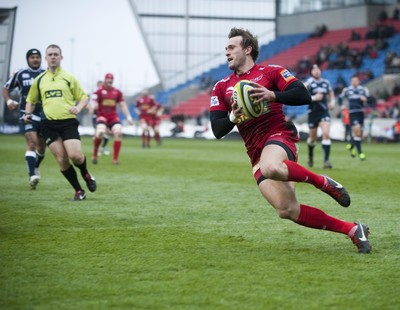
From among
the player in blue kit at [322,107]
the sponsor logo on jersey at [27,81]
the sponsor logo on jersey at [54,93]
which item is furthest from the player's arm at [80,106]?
the player in blue kit at [322,107]

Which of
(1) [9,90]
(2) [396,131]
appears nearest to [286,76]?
(1) [9,90]

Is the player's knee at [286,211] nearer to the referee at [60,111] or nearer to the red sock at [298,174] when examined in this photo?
the red sock at [298,174]

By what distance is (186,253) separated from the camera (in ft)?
22.7

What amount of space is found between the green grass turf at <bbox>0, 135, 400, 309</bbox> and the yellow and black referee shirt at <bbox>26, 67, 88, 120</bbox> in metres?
1.27

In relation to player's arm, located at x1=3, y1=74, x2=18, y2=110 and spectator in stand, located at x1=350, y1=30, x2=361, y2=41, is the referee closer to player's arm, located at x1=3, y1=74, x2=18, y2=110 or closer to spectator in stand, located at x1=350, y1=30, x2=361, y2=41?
player's arm, located at x1=3, y1=74, x2=18, y2=110

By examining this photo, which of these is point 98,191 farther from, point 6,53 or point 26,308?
point 6,53

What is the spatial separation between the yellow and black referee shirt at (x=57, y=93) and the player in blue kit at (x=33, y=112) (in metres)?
2.01

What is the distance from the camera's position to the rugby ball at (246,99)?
676 cm

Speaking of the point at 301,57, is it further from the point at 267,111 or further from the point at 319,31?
the point at 267,111

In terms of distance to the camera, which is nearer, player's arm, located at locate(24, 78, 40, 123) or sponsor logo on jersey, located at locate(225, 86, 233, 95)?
sponsor logo on jersey, located at locate(225, 86, 233, 95)

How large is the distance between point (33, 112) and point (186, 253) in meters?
7.43

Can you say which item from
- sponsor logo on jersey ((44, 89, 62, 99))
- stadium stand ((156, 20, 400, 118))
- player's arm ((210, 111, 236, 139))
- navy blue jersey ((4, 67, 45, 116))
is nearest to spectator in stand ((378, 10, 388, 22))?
stadium stand ((156, 20, 400, 118))

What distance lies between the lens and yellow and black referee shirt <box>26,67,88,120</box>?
37.0 ft

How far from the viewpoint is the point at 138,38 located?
185 feet
